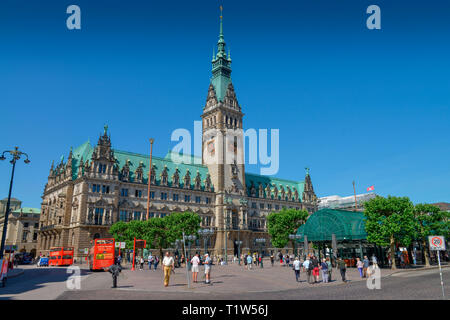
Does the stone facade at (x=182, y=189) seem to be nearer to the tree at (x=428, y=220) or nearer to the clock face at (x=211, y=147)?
the clock face at (x=211, y=147)

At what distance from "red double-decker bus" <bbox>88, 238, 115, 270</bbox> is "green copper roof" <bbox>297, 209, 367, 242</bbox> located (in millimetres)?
31113

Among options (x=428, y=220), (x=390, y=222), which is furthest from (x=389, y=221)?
(x=428, y=220)

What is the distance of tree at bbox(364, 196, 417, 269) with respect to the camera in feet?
159

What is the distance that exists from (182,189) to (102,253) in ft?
151

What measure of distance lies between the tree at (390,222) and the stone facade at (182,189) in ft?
158

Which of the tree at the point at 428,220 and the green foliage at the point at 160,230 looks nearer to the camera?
the tree at the point at 428,220

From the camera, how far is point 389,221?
48.9 m

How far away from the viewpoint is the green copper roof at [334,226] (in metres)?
51.0

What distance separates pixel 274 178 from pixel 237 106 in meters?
32.5

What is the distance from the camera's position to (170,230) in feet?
216

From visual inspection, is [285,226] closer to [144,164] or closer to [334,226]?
[334,226]

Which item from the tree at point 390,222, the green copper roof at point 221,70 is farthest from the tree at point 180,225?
the green copper roof at point 221,70
